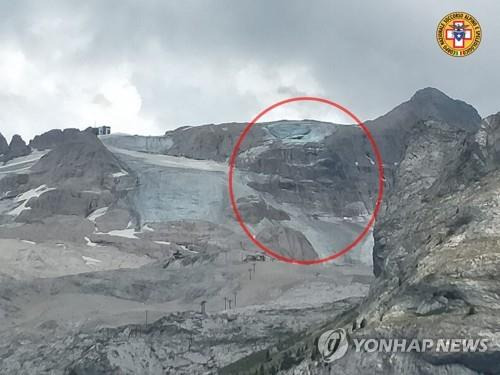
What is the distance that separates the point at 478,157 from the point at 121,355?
68.6 metres

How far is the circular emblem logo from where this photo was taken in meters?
118

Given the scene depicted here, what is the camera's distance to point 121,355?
618 feet
